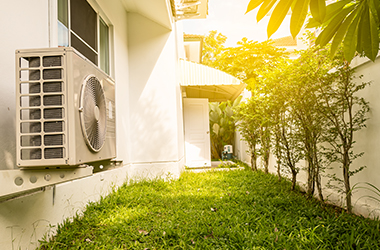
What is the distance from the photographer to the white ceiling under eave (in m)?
5.51

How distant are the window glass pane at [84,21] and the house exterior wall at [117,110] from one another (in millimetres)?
217

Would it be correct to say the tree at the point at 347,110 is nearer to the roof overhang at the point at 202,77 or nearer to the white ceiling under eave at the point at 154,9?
the white ceiling under eave at the point at 154,9

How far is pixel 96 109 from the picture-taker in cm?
239

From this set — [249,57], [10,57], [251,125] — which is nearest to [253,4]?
[10,57]

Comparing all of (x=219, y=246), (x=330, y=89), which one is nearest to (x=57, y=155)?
(x=219, y=246)

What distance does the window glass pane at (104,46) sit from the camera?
469 cm

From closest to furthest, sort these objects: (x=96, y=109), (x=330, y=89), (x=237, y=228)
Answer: (x=96, y=109) < (x=237, y=228) < (x=330, y=89)

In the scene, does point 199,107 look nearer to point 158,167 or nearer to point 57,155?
point 158,167

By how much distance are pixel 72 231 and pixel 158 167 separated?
330 centimetres

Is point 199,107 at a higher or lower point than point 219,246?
higher

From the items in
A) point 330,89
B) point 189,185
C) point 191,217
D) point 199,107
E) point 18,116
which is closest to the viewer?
point 18,116

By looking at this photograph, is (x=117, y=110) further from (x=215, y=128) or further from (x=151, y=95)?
(x=215, y=128)

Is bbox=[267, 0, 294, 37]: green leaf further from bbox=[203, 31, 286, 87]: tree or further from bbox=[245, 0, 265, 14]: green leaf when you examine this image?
bbox=[203, 31, 286, 87]: tree

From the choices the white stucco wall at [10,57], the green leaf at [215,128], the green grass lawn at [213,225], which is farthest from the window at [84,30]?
the green leaf at [215,128]
